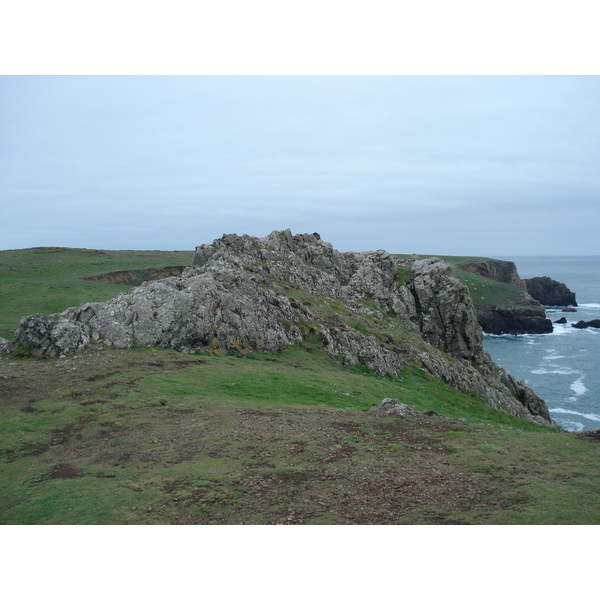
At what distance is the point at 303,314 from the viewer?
43875 millimetres

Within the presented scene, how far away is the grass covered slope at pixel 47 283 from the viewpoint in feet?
197

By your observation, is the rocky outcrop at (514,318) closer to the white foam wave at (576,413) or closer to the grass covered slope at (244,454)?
the white foam wave at (576,413)

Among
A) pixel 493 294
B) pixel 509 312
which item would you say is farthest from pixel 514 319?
pixel 493 294

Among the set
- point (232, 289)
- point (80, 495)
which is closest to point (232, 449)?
point (80, 495)

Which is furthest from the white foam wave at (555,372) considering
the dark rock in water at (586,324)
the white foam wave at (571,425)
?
the dark rock in water at (586,324)

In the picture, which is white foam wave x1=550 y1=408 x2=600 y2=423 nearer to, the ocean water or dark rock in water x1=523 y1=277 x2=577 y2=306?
the ocean water

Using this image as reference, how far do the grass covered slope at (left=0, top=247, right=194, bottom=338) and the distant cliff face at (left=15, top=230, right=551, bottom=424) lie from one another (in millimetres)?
14824

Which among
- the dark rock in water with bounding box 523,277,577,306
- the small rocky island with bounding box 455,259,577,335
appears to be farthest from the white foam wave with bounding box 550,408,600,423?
the dark rock in water with bounding box 523,277,577,306

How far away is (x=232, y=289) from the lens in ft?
135

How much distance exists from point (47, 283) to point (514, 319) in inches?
5604

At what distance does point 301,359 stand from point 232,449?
19.9 metres

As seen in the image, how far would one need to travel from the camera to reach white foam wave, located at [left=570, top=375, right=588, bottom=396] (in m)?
72.0

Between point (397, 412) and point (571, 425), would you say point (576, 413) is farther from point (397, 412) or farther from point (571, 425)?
point (397, 412)

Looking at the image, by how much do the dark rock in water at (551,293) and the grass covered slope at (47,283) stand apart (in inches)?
7029
